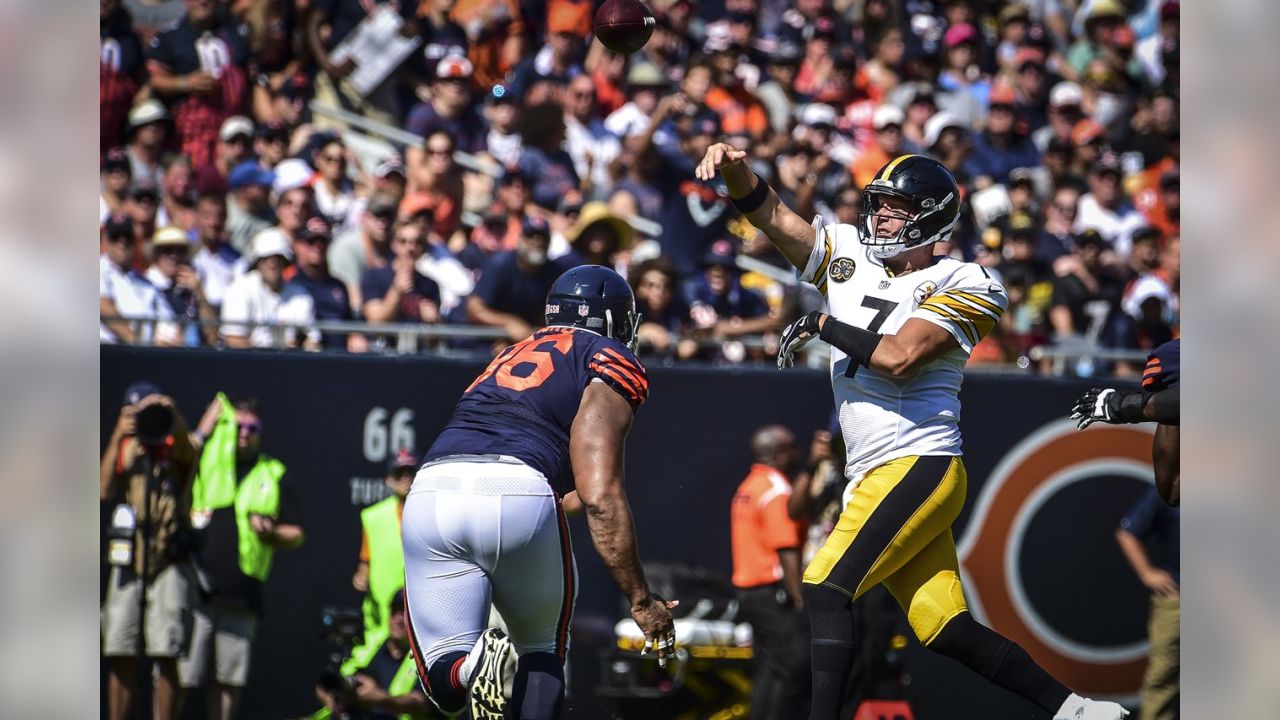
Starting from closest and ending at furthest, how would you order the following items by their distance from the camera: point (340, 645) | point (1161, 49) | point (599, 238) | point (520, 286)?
point (340, 645) < point (520, 286) < point (599, 238) < point (1161, 49)

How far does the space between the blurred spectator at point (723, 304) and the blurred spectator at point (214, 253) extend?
290cm

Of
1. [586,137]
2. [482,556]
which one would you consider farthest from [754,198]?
[586,137]

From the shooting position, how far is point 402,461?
9133 mm

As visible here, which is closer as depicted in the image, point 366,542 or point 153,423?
point 153,423

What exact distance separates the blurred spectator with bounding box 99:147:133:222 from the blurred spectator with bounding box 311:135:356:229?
120cm

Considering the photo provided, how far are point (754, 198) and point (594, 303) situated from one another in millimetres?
772

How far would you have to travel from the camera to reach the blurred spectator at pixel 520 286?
9.23 meters

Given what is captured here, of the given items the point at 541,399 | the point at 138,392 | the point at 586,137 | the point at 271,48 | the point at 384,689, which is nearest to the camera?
the point at 541,399

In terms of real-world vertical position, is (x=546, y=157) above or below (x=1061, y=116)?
below

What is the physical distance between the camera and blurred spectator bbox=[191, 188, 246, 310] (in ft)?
31.5

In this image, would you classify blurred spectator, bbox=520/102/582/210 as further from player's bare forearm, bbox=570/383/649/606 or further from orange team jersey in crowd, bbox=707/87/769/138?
player's bare forearm, bbox=570/383/649/606

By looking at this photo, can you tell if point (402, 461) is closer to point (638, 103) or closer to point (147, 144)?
point (147, 144)
